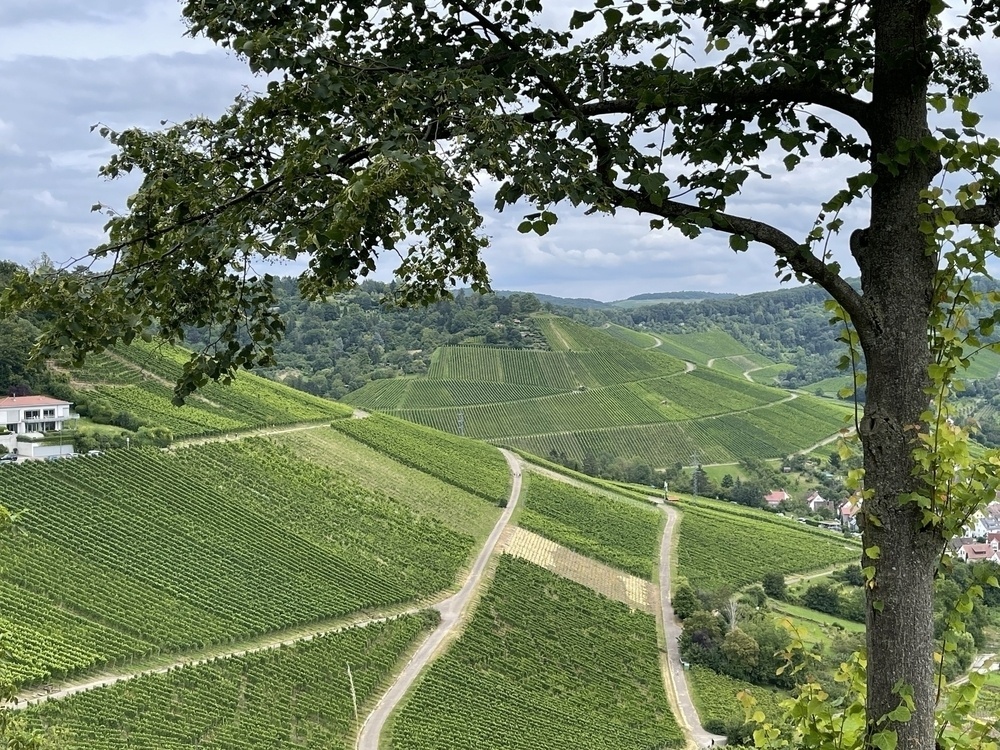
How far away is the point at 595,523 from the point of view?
51312 mm

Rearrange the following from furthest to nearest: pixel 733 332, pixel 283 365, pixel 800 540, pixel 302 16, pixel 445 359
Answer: pixel 733 332 < pixel 283 365 < pixel 445 359 < pixel 800 540 < pixel 302 16

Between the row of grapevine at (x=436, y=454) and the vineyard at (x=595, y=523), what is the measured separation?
2.39 m

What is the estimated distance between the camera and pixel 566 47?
308 cm

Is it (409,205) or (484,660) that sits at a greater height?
(409,205)

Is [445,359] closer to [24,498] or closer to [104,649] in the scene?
[24,498]

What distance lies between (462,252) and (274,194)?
100 cm

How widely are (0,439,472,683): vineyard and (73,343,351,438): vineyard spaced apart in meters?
2.66

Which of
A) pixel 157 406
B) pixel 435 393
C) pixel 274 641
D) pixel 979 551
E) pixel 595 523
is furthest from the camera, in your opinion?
pixel 435 393

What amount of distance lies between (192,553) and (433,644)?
31.8ft

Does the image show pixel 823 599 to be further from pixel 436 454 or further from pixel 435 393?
pixel 435 393

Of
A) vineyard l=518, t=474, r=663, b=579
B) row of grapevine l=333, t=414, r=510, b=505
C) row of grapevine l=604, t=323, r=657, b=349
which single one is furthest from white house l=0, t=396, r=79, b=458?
row of grapevine l=604, t=323, r=657, b=349

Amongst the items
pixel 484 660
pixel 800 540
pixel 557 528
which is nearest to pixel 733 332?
pixel 800 540

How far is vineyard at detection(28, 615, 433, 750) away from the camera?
21344mm

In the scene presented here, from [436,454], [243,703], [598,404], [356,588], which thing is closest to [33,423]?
[356,588]
